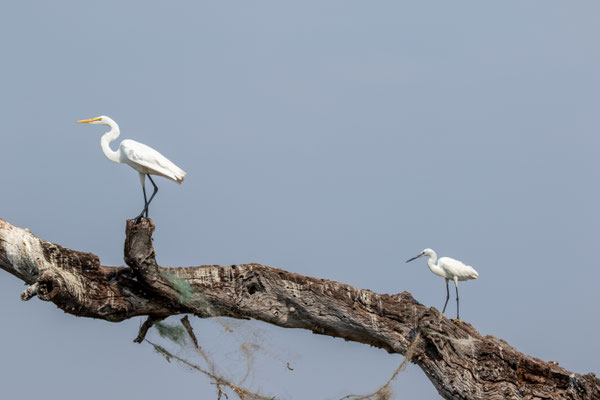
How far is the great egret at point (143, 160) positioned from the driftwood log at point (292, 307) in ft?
4.66

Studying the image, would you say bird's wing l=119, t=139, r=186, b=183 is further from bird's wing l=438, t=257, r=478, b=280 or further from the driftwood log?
bird's wing l=438, t=257, r=478, b=280

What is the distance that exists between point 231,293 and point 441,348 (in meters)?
2.58

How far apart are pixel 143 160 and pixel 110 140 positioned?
95 centimetres

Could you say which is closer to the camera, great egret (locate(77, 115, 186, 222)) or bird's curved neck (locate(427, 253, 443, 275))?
great egret (locate(77, 115, 186, 222))

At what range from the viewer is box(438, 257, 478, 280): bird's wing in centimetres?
1420

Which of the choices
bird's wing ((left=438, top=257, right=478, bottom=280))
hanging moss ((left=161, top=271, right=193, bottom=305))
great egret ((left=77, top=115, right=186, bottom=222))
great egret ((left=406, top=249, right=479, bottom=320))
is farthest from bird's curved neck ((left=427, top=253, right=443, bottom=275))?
hanging moss ((left=161, top=271, right=193, bottom=305))

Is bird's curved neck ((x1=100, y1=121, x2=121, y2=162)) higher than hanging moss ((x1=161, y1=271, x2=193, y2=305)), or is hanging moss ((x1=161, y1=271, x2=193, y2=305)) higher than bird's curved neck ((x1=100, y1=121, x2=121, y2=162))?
bird's curved neck ((x1=100, y1=121, x2=121, y2=162))

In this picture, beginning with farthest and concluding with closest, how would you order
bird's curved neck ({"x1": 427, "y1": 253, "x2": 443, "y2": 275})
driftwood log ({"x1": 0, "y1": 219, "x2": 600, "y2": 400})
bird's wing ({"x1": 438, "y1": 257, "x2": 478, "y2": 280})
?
bird's curved neck ({"x1": 427, "y1": 253, "x2": 443, "y2": 275}), bird's wing ({"x1": 438, "y1": 257, "x2": 478, "y2": 280}), driftwood log ({"x1": 0, "y1": 219, "x2": 600, "y2": 400})

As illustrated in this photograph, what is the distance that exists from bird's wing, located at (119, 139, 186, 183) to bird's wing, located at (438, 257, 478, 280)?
19.3ft

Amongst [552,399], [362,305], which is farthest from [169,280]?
[552,399]

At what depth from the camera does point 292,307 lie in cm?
963

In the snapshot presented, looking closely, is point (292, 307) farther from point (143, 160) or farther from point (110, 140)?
point (110, 140)

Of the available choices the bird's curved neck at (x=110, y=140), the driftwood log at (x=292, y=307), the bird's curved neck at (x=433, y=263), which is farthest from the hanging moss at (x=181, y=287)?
the bird's curved neck at (x=433, y=263)

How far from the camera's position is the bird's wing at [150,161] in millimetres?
10188
